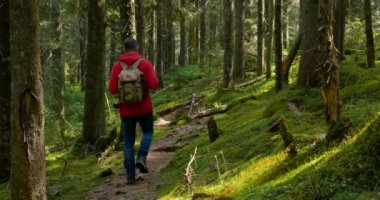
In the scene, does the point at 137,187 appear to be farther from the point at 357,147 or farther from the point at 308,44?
the point at 308,44

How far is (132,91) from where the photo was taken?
7.81 m

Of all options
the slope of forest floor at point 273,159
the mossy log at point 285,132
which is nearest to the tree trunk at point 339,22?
the slope of forest floor at point 273,159

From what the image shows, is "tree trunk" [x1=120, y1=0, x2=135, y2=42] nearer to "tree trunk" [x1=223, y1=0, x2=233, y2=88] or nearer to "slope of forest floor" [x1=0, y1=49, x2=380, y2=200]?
"slope of forest floor" [x1=0, y1=49, x2=380, y2=200]

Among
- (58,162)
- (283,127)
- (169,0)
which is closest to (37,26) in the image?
(283,127)

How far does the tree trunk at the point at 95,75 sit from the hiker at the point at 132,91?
4966 millimetres

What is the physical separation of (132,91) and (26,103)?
2316 mm

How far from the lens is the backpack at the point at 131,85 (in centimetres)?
781

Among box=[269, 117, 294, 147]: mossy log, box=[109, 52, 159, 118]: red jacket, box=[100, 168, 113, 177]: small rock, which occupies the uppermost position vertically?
box=[109, 52, 159, 118]: red jacket

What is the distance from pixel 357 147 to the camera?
4598mm

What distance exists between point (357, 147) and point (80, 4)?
13.4 m

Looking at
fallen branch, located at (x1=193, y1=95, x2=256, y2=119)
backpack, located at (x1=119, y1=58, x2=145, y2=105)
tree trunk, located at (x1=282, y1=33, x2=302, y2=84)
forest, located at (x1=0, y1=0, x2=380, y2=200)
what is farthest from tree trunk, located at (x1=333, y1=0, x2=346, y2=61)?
backpack, located at (x1=119, y1=58, x2=145, y2=105)

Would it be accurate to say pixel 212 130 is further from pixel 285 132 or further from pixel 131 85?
pixel 285 132

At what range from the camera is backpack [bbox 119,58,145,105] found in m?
7.81

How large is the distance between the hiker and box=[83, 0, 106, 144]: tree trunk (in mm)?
4966
